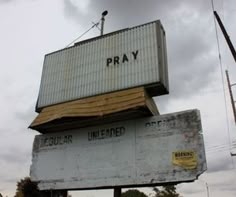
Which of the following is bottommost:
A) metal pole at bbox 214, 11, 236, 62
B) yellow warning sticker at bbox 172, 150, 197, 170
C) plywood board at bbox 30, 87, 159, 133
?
yellow warning sticker at bbox 172, 150, 197, 170

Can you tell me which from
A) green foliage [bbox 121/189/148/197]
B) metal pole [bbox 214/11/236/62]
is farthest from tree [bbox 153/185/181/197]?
metal pole [bbox 214/11/236/62]

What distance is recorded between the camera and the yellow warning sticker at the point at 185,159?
46.1 ft

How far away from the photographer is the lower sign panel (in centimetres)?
1443

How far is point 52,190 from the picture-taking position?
57.1ft

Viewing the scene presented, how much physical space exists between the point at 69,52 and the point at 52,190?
789 cm

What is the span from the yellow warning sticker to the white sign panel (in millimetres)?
3494

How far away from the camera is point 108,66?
17.8 meters

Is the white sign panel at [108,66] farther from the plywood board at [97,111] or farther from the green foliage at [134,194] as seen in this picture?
the green foliage at [134,194]

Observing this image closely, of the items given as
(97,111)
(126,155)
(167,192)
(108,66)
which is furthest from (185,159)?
(167,192)

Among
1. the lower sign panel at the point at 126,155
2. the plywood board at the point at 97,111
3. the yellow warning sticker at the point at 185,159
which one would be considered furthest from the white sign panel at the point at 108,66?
the yellow warning sticker at the point at 185,159

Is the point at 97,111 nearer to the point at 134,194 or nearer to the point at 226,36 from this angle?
the point at 226,36

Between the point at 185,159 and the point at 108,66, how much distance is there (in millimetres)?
6536

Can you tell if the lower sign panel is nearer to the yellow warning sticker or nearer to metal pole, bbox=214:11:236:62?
the yellow warning sticker

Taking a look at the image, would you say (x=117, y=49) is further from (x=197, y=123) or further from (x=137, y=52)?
(x=197, y=123)
